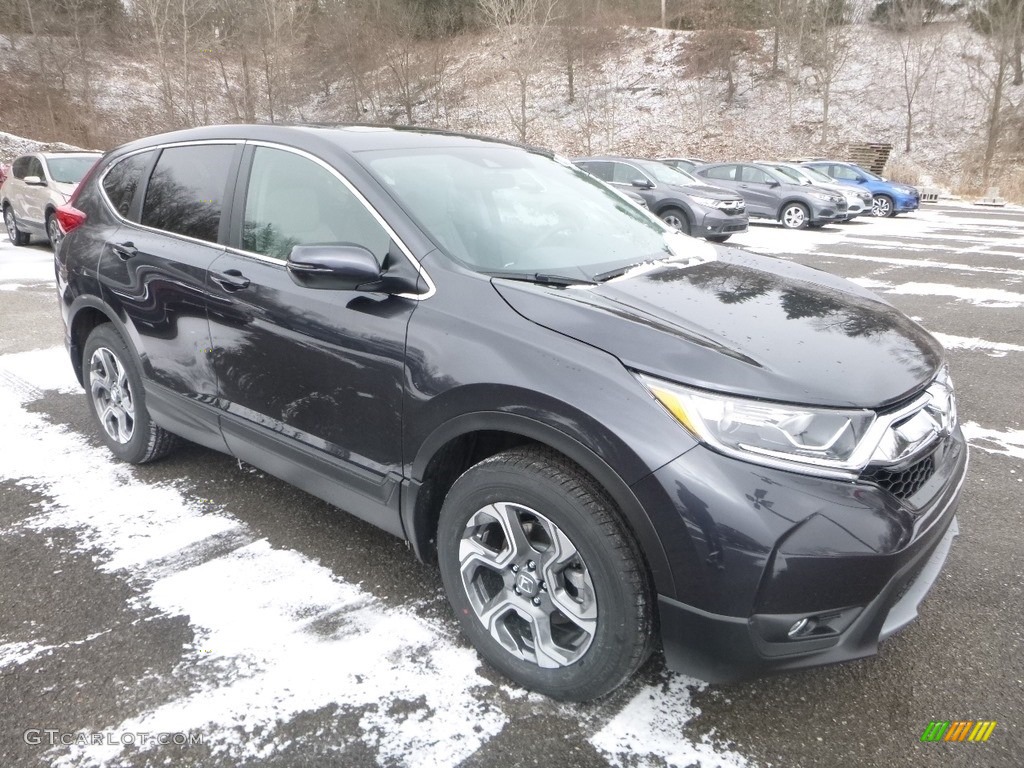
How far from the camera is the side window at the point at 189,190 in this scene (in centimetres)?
331

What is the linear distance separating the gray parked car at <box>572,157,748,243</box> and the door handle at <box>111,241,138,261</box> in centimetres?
1096

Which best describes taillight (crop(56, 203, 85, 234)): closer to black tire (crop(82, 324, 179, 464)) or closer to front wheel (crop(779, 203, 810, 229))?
black tire (crop(82, 324, 179, 464))

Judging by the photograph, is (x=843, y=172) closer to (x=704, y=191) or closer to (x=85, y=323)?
(x=704, y=191)

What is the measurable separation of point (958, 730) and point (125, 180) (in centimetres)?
436

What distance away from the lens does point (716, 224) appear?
13.9 metres

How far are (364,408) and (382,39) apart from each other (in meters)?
46.9

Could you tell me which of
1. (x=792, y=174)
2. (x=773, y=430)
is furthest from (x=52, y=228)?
(x=792, y=174)

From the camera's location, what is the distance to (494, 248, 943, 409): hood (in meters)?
2.04

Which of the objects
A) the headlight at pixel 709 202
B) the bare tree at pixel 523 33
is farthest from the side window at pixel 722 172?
the bare tree at pixel 523 33

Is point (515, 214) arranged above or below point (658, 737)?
above

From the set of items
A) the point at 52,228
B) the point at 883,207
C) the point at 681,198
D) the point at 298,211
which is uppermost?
the point at 298,211

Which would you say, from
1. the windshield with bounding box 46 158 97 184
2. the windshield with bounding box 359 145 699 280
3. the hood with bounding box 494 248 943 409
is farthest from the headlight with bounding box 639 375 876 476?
the windshield with bounding box 46 158 97 184

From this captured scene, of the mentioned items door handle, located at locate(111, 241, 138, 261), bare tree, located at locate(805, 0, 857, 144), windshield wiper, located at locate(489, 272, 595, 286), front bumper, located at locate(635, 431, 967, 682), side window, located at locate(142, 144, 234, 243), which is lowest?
front bumper, located at locate(635, 431, 967, 682)

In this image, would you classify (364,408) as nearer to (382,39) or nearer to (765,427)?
(765,427)
